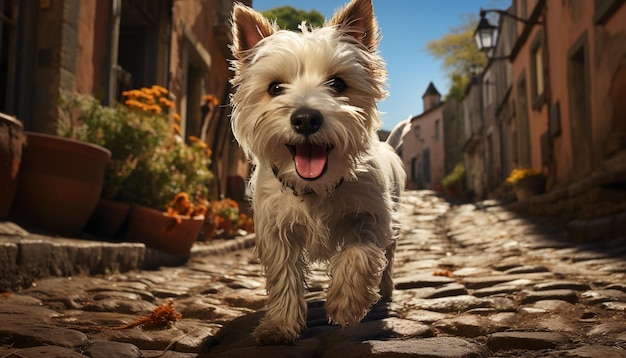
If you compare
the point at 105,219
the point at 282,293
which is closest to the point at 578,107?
the point at 105,219

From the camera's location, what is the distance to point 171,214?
650 cm

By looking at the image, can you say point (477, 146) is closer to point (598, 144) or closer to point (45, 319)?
point (598, 144)

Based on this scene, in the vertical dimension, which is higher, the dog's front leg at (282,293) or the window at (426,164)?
the window at (426,164)

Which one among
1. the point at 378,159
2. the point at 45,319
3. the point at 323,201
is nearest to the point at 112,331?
the point at 45,319

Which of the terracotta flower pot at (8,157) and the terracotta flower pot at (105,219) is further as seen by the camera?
the terracotta flower pot at (105,219)

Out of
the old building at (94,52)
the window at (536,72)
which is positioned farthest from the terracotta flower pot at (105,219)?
the window at (536,72)

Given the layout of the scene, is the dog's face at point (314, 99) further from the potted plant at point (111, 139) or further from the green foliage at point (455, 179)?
the green foliage at point (455, 179)

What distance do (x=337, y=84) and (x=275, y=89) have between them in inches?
11.8

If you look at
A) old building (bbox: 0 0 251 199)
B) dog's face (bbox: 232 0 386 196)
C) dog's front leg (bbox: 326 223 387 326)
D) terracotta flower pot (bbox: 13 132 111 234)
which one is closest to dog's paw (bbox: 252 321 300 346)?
dog's front leg (bbox: 326 223 387 326)

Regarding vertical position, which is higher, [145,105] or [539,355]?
[145,105]

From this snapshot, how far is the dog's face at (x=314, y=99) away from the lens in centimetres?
269

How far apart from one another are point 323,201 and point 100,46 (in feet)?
19.0

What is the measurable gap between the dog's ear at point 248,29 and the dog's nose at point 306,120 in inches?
30.0

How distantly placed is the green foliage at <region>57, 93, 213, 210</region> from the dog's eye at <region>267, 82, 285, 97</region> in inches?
151
